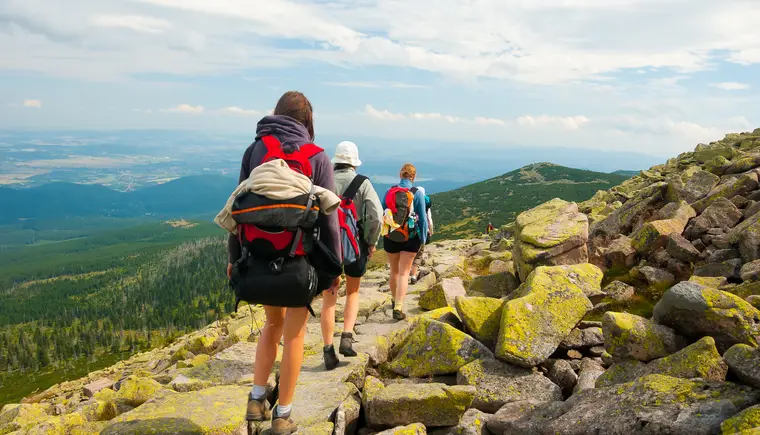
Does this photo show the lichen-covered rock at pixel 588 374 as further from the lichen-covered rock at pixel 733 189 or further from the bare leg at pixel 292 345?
the lichen-covered rock at pixel 733 189

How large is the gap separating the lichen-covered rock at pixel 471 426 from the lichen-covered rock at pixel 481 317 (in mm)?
2225

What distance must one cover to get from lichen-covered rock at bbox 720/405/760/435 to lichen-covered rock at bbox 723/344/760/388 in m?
1.02

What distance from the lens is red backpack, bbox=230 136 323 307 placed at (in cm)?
555

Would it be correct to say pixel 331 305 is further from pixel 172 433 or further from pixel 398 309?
pixel 398 309

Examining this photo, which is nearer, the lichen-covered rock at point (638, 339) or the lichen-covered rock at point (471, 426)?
the lichen-covered rock at point (471, 426)

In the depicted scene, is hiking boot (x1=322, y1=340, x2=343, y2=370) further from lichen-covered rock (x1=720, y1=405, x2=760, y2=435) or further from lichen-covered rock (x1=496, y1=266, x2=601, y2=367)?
lichen-covered rock (x1=720, y1=405, x2=760, y2=435)

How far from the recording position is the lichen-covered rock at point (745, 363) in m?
5.64

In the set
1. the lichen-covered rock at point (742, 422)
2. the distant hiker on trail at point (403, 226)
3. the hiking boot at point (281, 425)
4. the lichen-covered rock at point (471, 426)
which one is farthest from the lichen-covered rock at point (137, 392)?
the lichen-covered rock at point (742, 422)

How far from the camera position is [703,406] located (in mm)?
5477

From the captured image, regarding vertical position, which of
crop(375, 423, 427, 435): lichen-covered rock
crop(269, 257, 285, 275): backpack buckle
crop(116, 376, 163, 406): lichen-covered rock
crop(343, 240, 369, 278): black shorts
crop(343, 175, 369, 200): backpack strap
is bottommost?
crop(116, 376, 163, 406): lichen-covered rock

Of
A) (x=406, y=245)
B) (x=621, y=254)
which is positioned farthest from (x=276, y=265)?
(x=621, y=254)

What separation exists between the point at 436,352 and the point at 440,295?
5.87m

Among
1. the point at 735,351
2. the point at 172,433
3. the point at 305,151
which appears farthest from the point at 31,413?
the point at 735,351

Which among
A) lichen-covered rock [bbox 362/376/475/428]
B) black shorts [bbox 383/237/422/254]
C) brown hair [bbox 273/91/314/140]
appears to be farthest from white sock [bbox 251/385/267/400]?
black shorts [bbox 383/237/422/254]
